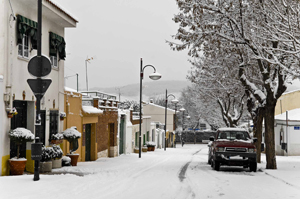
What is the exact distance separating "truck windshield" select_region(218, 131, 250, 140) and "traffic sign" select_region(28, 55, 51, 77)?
9.84m

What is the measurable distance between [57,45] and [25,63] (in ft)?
11.5

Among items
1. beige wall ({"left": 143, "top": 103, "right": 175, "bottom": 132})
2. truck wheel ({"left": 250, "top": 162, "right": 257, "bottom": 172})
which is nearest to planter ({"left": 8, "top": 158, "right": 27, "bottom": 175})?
truck wheel ({"left": 250, "top": 162, "right": 257, "bottom": 172})

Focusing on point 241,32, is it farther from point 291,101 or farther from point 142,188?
point 291,101

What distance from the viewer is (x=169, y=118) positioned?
82.1 m

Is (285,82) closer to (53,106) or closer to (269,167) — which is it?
(269,167)

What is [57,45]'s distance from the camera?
1767 centimetres

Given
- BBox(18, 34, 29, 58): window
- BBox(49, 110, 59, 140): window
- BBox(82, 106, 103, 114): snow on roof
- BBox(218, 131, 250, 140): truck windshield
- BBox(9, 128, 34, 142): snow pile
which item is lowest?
BBox(218, 131, 250, 140): truck windshield

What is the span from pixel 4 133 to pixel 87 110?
884 centimetres

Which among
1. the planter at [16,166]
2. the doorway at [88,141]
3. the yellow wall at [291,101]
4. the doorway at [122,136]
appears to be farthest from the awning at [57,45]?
the yellow wall at [291,101]

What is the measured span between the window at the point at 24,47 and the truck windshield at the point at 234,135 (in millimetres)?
8961

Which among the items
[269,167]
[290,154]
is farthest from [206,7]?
[290,154]

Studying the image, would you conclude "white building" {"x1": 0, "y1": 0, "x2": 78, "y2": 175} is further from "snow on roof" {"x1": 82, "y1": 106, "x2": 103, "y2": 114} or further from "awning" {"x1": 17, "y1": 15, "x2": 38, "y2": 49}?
"snow on roof" {"x1": 82, "y1": 106, "x2": 103, "y2": 114}

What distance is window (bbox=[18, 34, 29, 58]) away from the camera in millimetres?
14115

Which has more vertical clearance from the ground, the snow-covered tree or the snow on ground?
the snow-covered tree
